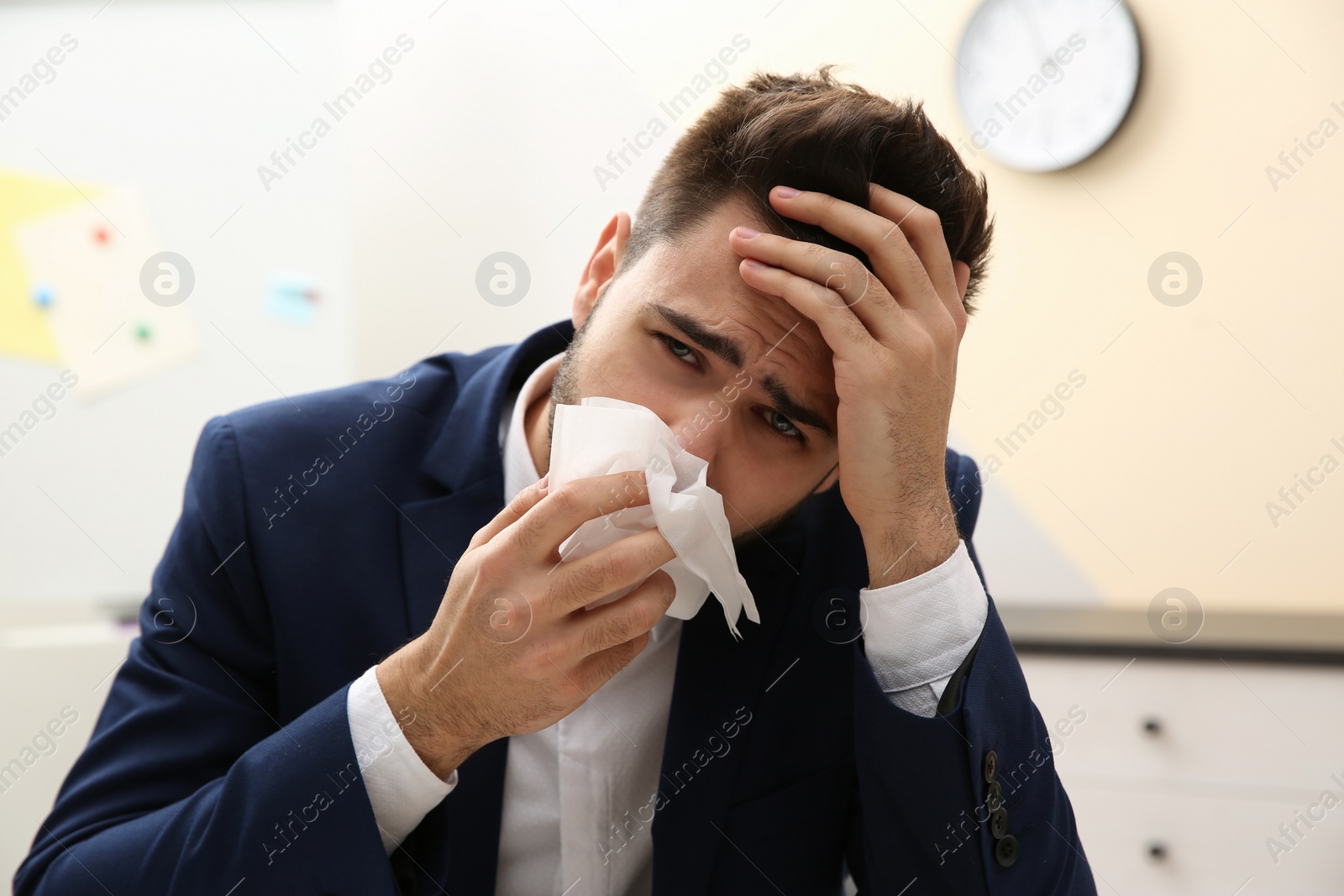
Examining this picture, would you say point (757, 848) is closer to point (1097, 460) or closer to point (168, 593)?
point (168, 593)

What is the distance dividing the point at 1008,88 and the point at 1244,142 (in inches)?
20.4

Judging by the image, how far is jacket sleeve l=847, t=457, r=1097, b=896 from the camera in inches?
38.3

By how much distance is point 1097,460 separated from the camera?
2.16m

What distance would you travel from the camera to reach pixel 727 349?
0.97 meters

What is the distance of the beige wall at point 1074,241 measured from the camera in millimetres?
2031

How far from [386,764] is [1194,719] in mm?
1899

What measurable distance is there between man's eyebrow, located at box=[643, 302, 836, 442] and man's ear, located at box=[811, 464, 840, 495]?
14 centimetres

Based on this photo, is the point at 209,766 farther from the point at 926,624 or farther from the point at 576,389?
the point at 926,624

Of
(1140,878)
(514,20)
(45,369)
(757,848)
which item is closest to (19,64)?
(45,369)

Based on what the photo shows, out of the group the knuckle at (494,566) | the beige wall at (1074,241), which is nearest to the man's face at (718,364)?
the knuckle at (494,566)

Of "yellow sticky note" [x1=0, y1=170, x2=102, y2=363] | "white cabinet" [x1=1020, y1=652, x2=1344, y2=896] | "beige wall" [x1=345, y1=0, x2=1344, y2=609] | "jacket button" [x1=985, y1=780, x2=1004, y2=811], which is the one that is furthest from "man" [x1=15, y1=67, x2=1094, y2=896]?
"yellow sticky note" [x1=0, y1=170, x2=102, y2=363]

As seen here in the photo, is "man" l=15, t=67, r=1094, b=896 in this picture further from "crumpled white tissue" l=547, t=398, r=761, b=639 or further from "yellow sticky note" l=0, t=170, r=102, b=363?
"yellow sticky note" l=0, t=170, r=102, b=363

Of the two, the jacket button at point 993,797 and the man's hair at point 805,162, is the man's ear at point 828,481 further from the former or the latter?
the jacket button at point 993,797

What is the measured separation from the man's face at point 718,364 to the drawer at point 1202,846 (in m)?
1.52
